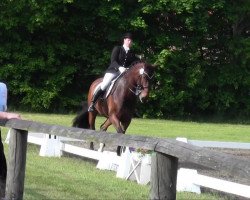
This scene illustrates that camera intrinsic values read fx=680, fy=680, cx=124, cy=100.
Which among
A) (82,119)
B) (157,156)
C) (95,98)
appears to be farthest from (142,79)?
(157,156)

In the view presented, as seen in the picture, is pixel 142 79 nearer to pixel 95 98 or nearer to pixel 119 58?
pixel 119 58

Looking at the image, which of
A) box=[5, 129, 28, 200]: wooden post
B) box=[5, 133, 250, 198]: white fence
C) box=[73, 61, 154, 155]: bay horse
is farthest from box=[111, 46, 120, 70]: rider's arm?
box=[5, 129, 28, 200]: wooden post

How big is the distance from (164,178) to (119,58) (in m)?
9.09

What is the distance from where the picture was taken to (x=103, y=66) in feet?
98.9

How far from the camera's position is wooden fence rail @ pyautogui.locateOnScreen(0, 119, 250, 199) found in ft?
13.8

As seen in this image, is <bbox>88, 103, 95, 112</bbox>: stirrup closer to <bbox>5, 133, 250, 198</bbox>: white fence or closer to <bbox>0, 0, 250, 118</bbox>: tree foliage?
<bbox>5, 133, 250, 198</bbox>: white fence

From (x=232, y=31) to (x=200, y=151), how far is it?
93.3ft

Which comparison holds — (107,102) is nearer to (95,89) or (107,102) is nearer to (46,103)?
(95,89)

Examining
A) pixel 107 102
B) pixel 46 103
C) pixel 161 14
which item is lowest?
pixel 46 103

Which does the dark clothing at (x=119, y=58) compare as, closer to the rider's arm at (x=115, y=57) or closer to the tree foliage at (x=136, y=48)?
the rider's arm at (x=115, y=57)

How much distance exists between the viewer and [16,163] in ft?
22.2

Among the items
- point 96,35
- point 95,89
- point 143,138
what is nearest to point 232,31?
point 96,35

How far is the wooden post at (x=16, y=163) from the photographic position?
22.1 ft

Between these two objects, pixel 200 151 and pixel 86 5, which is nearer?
pixel 200 151
